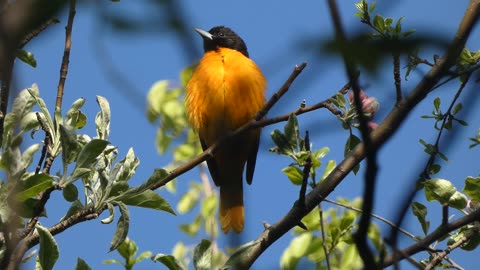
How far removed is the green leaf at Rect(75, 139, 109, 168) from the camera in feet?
7.22

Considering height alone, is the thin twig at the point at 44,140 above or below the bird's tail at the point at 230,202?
above

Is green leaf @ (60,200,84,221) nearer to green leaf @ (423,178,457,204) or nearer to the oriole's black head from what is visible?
green leaf @ (423,178,457,204)

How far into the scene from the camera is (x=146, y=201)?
233 centimetres

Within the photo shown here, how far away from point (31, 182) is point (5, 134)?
356 mm

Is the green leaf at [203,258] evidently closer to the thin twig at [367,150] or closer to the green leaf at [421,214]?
the green leaf at [421,214]

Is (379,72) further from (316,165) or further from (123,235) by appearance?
(316,165)

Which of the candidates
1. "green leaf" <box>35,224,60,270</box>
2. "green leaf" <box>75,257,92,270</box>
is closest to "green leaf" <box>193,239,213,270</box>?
"green leaf" <box>75,257,92,270</box>

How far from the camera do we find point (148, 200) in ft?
7.63

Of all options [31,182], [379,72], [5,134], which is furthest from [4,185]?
[379,72]

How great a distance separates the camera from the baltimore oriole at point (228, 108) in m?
4.44

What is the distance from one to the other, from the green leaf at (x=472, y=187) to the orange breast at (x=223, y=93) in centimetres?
208

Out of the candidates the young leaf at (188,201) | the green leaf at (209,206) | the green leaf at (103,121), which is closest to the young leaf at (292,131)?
the green leaf at (103,121)

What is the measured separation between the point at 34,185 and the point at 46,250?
0.65ft

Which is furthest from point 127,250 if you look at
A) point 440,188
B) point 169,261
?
point 440,188
